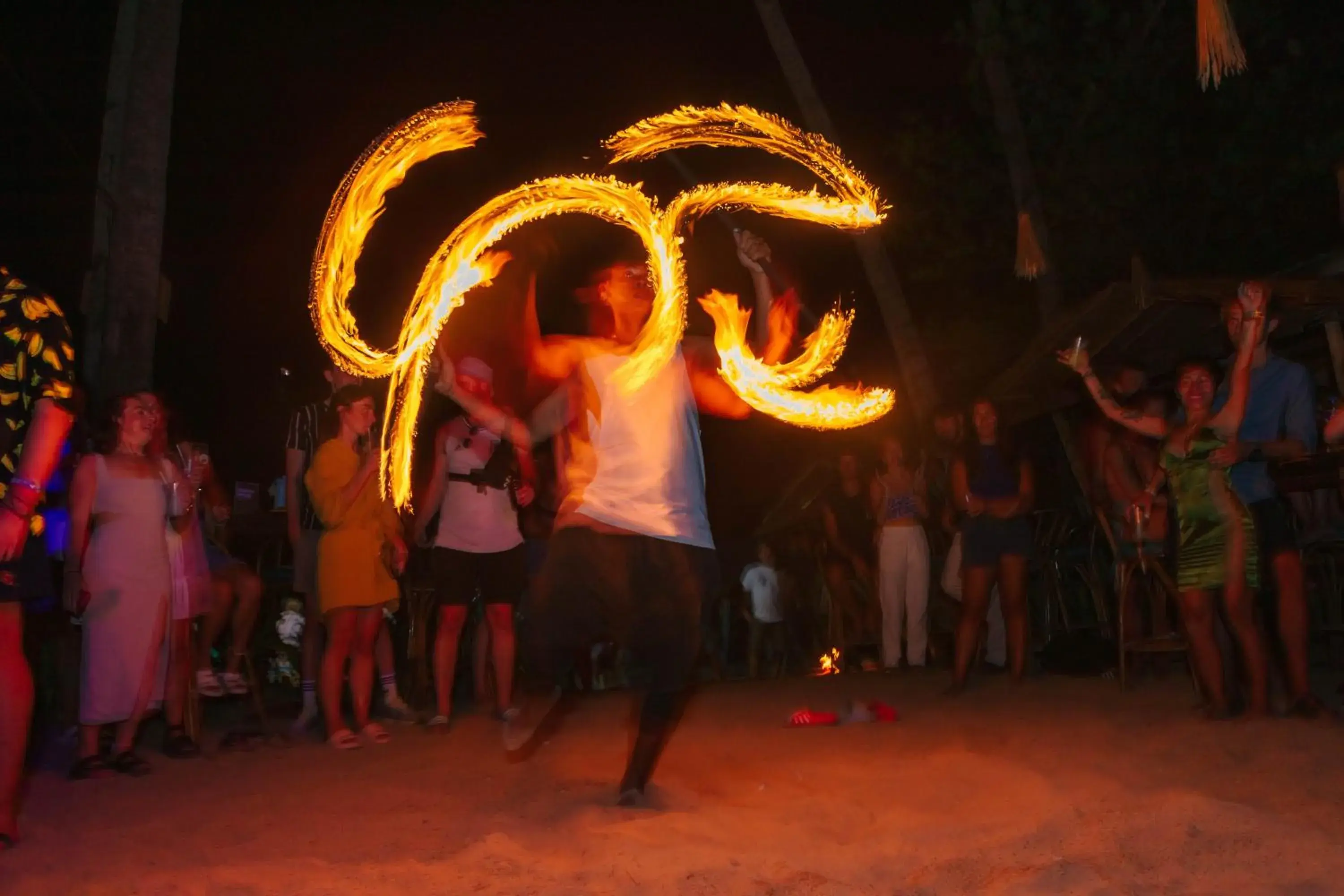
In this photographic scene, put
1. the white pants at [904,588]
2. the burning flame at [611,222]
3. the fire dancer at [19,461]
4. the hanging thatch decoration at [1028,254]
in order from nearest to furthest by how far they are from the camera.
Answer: the fire dancer at [19,461] < the burning flame at [611,222] < the white pants at [904,588] < the hanging thatch decoration at [1028,254]

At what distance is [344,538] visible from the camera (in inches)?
293

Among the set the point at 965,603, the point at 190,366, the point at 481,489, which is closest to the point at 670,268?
the point at 481,489

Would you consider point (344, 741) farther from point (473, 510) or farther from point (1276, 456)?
point (1276, 456)

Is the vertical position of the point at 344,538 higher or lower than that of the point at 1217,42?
lower

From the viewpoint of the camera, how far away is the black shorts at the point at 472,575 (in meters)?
7.80

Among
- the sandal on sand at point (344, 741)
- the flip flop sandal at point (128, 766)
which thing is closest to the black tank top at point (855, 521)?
the sandal on sand at point (344, 741)

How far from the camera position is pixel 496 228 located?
23.1 feet

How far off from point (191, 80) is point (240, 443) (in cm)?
369

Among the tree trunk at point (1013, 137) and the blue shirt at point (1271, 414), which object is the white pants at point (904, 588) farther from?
the tree trunk at point (1013, 137)

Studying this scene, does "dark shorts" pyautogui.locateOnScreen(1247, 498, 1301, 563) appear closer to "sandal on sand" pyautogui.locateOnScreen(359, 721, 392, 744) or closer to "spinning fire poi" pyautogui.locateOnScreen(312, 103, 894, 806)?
"spinning fire poi" pyautogui.locateOnScreen(312, 103, 894, 806)

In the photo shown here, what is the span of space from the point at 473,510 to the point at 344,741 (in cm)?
149

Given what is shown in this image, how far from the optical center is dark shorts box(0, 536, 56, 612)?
4629 mm

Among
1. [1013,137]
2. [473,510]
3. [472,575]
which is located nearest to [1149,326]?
[473,510]

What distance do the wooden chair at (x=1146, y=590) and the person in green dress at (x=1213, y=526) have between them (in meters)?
0.60
